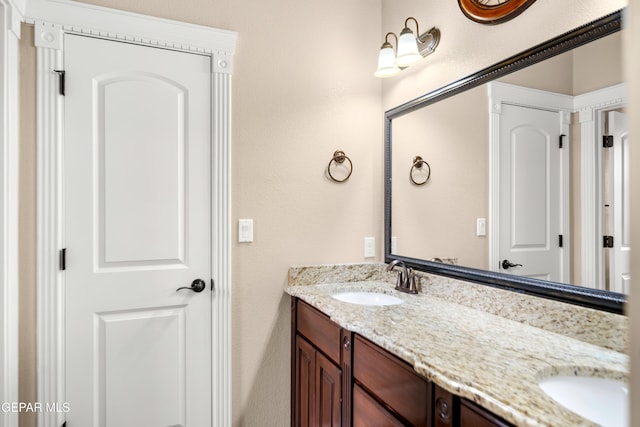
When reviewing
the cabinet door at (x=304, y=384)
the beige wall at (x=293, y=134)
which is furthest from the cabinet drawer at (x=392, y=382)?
the beige wall at (x=293, y=134)

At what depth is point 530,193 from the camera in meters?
1.44

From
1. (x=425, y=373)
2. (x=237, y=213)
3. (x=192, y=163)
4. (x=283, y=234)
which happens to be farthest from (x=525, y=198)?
(x=192, y=163)

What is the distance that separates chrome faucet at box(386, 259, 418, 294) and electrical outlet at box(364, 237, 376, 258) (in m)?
0.33

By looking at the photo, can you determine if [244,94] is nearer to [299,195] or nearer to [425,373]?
[299,195]

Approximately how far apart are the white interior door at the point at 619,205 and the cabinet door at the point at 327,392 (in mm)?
1016

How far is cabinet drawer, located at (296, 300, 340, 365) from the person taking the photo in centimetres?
160

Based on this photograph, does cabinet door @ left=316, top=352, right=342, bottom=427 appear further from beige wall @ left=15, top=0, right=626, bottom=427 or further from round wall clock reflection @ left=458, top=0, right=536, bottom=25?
round wall clock reflection @ left=458, top=0, right=536, bottom=25

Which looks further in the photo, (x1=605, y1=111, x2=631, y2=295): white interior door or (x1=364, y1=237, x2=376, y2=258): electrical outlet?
(x1=364, y1=237, x2=376, y2=258): electrical outlet

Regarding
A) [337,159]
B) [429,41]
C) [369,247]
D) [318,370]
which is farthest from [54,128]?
[429,41]

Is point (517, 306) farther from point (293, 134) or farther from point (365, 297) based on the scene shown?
point (293, 134)

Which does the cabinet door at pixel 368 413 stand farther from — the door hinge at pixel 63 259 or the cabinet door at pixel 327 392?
the door hinge at pixel 63 259

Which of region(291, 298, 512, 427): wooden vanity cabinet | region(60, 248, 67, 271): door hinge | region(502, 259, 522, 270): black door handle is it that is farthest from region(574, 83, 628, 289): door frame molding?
region(60, 248, 67, 271): door hinge

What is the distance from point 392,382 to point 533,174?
916mm

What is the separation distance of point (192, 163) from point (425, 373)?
57.2 inches
